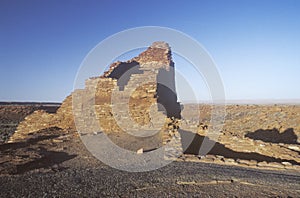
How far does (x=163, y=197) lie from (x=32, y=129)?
41.9ft

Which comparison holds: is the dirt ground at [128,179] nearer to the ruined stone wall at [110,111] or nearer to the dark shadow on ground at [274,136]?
the ruined stone wall at [110,111]

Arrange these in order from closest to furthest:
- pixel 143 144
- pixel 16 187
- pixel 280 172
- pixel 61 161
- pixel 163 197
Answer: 1. pixel 163 197
2. pixel 16 187
3. pixel 280 172
4. pixel 61 161
5. pixel 143 144

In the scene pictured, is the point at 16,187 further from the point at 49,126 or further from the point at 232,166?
the point at 49,126

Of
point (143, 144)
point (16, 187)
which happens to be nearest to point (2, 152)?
point (16, 187)

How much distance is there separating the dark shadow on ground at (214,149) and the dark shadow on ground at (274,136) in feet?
16.6

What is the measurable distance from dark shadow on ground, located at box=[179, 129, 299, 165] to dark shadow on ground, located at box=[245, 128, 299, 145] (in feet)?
16.6

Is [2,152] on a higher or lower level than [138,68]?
lower

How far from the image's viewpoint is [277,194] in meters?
4.98

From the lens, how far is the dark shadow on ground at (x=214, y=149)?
954 cm

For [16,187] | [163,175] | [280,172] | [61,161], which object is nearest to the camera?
[16,187]

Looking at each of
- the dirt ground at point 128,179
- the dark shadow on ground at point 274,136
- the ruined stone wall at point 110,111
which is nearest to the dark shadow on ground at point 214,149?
the ruined stone wall at point 110,111

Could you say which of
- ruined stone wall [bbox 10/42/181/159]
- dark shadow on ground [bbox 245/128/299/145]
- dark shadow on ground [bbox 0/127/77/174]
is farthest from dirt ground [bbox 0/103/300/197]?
dark shadow on ground [bbox 245/128/299/145]

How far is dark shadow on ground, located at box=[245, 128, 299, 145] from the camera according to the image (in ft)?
48.3

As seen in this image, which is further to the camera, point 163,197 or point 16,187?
point 16,187
